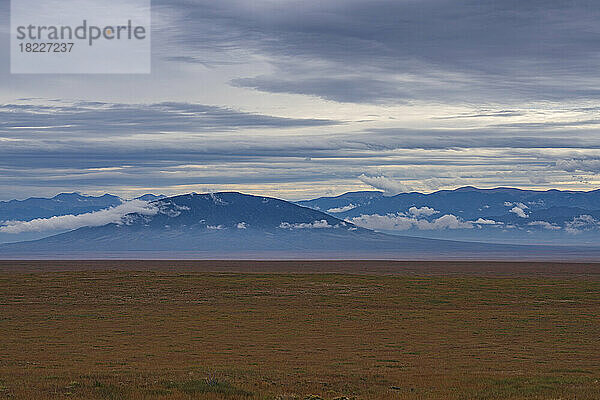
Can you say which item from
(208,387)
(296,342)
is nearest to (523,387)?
(208,387)

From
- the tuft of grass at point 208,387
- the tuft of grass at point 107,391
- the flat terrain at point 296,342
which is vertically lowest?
the flat terrain at point 296,342

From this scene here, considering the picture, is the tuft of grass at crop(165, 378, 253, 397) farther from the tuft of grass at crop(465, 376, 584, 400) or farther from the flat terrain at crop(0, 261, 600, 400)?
the tuft of grass at crop(465, 376, 584, 400)

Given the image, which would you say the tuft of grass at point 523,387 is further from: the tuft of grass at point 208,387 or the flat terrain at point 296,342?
the tuft of grass at point 208,387

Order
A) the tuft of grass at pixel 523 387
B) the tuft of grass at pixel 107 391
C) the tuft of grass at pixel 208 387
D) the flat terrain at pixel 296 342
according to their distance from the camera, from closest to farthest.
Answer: the tuft of grass at pixel 107 391 < the tuft of grass at pixel 208 387 < the tuft of grass at pixel 523 387 < the flat terrain at pixel 296 342

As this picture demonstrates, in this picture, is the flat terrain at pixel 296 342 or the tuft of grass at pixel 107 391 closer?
the tuft of grass at pixel 107 391

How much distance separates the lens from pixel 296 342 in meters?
45.4

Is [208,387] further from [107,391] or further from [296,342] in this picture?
[296,342]

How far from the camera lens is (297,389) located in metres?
25.8

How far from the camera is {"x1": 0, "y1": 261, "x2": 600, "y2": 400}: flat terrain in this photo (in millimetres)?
25719

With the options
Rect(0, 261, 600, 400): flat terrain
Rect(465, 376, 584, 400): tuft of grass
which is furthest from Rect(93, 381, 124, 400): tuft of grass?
Rect(465, 376, 584, 400): tuft of grass

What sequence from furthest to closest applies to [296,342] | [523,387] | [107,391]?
[296,342]
[523,387]
[107,391]

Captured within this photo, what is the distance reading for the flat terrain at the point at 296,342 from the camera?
25.7m

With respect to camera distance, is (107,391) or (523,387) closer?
(107,391)

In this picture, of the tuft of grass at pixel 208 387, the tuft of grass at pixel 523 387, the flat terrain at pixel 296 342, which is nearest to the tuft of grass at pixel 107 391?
the flat terrain at pixel 296 342
